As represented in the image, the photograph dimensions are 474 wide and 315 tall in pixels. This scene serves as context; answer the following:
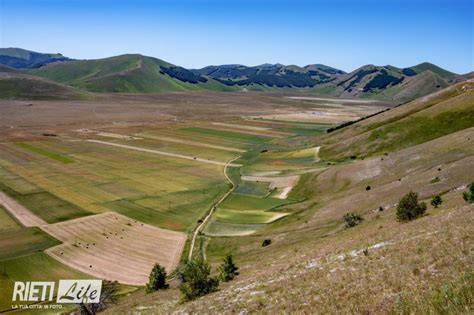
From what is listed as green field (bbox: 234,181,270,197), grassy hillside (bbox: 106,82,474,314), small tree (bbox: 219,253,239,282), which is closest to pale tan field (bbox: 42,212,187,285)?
grassy hillside (bbox: 106,82,474,314)

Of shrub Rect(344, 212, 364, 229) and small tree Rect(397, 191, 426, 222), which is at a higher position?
small tree Rect(397, 191, 426, 222)

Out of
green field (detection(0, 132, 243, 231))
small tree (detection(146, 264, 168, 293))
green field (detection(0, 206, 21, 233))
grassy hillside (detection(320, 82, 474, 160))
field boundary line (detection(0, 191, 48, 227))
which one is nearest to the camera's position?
small tree (detection(146, 264, 168, 293))

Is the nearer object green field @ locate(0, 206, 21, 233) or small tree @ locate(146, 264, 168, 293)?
small tree @ locate(146, 264, 168, 293)

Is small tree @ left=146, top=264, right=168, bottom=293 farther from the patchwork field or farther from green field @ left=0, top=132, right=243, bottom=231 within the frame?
green field @ left=0, top=132, right=243, bottom=231

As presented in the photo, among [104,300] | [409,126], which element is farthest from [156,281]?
[409,126]

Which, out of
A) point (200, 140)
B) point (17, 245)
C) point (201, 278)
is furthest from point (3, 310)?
point (200, 140)

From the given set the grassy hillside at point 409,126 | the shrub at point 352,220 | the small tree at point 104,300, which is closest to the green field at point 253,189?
the grassy hillside at point 409,126

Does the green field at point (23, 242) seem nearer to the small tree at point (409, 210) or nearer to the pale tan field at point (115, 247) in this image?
the pale tan field at point (115, 247)

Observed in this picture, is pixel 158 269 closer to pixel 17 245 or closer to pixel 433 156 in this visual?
pixel 17 245
